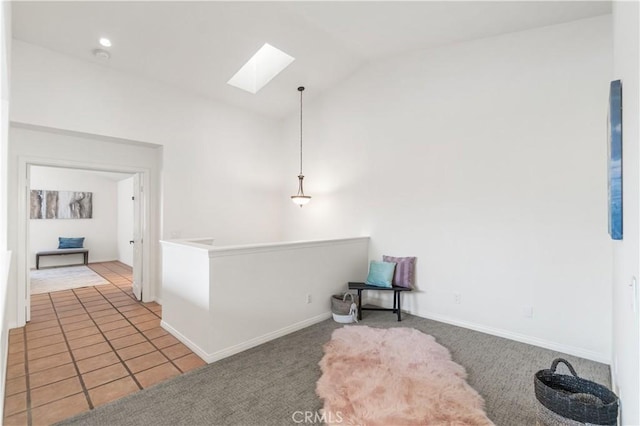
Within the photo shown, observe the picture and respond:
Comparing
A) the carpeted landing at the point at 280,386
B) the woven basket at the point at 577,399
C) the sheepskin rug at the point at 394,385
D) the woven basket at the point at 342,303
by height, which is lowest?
the carpeted landing at the point at 280,386

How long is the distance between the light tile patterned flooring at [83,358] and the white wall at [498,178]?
3083 millimetres

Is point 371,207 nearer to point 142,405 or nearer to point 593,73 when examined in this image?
point 593,73

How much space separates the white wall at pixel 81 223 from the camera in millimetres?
7793

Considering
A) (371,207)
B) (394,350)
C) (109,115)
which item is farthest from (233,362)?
(109,115)

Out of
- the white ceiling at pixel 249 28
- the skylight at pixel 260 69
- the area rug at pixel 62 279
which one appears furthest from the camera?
the area rug at pixel 62 279

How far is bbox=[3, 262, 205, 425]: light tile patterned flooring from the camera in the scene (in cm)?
229

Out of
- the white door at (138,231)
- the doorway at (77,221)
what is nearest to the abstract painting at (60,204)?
the doorway at (77,221)

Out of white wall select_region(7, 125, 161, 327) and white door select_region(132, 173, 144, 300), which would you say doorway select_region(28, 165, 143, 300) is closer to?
white door select_region(132, 173, 144, 300)

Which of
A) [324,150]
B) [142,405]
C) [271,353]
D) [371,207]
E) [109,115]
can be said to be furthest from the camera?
[324,150]

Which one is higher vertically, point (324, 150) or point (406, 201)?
point (324, 150)

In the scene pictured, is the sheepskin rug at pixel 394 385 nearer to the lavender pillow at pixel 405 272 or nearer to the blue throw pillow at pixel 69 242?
the lavender pillow at pixel 405 272

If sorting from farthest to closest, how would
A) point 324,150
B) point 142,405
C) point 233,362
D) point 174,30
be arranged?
point 324,150 < point 174,30 < point 233,362 < point 142,405

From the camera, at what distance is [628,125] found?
55.8 inches

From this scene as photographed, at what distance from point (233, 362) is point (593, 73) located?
4.45 metres
